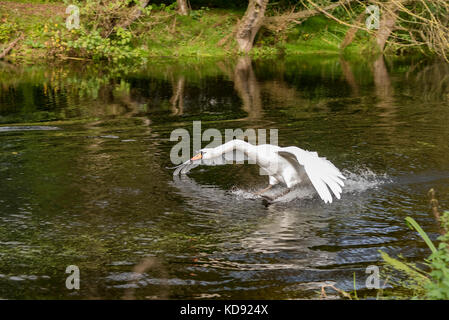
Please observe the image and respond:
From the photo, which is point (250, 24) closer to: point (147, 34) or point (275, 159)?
point (147, 34)

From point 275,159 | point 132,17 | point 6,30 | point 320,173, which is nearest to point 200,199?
point 275,159

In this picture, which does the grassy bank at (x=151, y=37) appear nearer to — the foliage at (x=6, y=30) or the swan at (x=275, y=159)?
the foliage at (x=6, y=30)

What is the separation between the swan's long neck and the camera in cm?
873

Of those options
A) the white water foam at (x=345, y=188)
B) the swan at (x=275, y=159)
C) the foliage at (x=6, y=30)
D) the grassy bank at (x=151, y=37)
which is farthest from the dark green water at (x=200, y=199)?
the foliage at (x=6, y=30)

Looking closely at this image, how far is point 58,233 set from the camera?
7707 millimetres

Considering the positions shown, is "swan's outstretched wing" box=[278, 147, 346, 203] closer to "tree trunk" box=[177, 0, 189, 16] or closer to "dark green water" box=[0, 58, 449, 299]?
"dark green water" box=[0, 58, 449, 299]

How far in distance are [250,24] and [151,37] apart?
3.98m

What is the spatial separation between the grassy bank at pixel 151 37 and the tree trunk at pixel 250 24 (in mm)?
406

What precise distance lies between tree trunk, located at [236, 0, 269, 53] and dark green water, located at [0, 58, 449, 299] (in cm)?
970

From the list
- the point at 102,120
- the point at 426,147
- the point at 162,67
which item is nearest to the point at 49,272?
the point at 426,147

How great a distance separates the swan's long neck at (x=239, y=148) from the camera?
8.73 metres

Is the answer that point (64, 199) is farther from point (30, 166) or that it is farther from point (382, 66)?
point (382, 66)

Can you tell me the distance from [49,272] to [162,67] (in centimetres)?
1840

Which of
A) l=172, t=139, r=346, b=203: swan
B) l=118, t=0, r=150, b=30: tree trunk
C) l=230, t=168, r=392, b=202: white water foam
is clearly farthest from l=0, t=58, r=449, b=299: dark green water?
l=118, t=0, r=150, b=30: tree trunk
